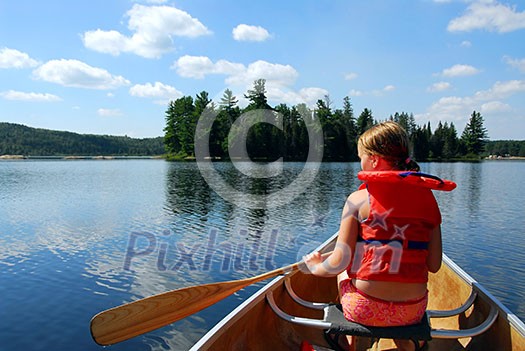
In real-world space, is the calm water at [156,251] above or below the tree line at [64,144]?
below

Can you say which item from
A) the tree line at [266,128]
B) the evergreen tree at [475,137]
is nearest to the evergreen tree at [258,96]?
the tree line at [266,128]

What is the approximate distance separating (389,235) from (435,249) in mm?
385

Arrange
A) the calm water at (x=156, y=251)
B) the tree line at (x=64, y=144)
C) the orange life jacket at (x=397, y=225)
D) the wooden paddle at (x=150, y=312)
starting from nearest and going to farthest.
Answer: the orange life jacket at (x=397, y=225), the wooden paddle at (x=150, y=312), the calm water at (x=156, y=251), the tree line at (x=64, y=144)

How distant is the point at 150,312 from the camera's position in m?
3.45

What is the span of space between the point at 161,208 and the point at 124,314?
1605 centimetres

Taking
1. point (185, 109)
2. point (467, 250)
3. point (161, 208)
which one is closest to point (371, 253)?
point (467, 250)

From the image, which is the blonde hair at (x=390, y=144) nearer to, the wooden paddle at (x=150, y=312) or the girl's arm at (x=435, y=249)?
the girl's arm at (x=435, y=249)

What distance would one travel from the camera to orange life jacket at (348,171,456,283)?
2.72 meters

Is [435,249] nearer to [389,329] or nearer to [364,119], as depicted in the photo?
[389,329]

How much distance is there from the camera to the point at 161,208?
19.0 meters

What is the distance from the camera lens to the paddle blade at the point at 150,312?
10.5 feet

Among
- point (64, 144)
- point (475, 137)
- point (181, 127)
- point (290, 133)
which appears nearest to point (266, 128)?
point (290, 133)

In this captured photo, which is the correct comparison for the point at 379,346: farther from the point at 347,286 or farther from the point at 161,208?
the point at 161,208

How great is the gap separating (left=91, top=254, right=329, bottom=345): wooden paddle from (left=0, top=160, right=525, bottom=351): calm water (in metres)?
2.55
